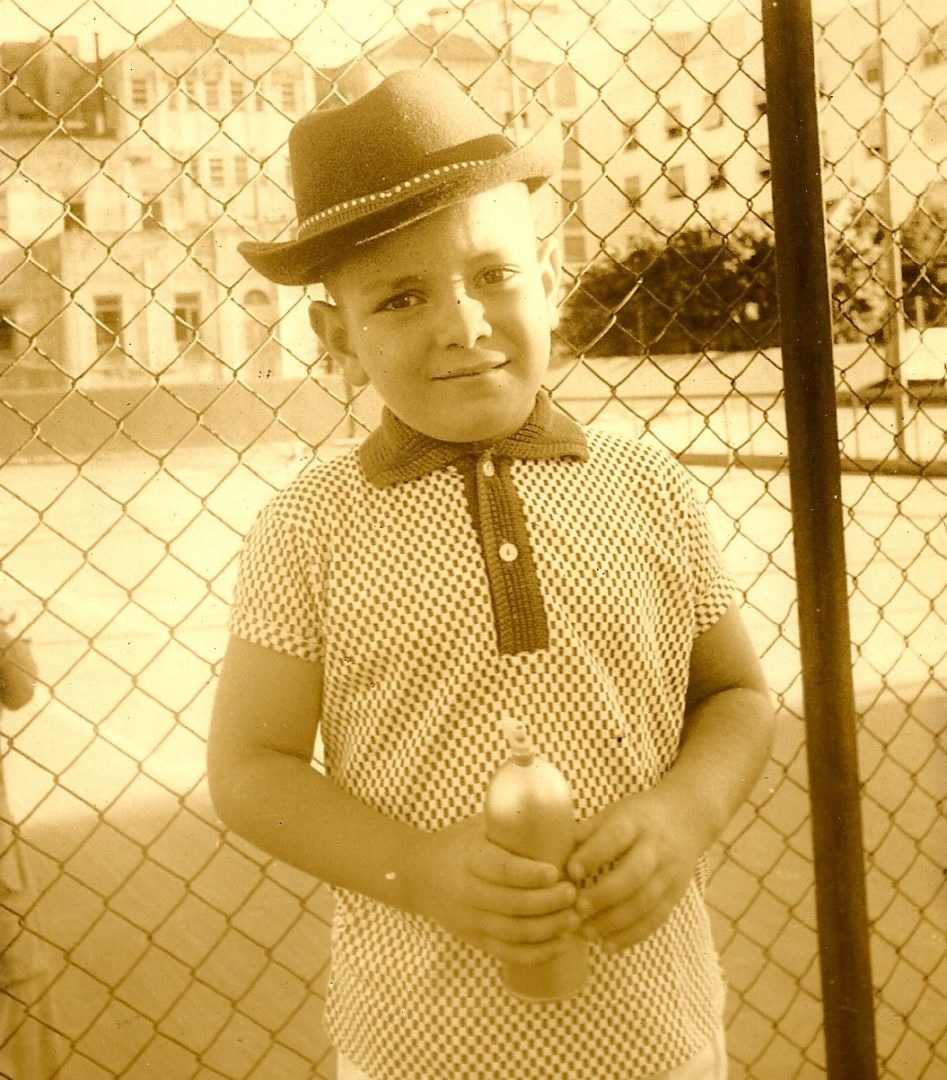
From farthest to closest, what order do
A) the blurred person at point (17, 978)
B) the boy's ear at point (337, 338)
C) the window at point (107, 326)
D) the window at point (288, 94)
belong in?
the window at point (288, 94) → the blurred person at point (17, 978) → the window at point (107, 326) → the boy's ear at point (337, 338)

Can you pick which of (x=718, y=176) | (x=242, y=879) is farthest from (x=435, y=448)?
(x=242, y=879)

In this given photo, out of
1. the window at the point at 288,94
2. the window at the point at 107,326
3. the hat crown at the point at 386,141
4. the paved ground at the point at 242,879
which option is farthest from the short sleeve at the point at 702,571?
the window at the point at 288,94

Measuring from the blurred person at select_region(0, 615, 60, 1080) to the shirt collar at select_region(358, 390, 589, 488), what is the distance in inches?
53.7

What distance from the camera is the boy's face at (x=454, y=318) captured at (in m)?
1.21

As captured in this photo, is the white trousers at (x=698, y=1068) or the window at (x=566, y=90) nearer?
the white trousers at (x=698, y=1068)

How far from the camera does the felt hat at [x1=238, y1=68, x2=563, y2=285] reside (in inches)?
47.0

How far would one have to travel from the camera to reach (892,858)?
3.42 m

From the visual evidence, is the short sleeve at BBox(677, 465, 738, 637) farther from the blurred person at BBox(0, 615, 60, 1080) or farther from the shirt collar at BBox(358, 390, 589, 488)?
the blurred person at BBox(0, 615, 60, 1080)

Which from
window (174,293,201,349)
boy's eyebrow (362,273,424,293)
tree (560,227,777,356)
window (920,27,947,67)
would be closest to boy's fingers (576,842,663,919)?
boy's eyebrow (362,273,424,293)

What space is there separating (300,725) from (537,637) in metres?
0.28

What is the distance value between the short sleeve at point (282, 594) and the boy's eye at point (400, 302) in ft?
0.84

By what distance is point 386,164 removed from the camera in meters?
1.23

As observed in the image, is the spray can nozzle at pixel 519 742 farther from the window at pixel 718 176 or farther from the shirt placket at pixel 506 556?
the window at pixel 718 176

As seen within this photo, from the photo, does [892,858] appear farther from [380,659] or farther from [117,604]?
[117,604]
